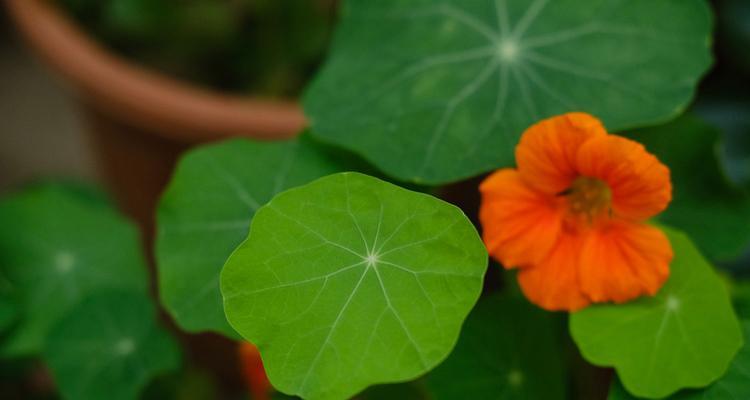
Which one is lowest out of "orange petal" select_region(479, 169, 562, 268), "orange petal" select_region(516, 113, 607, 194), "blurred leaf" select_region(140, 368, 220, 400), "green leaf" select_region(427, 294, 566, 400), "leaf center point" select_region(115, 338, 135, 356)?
"blurred leaf" select_region(140, 368, 220, 400)

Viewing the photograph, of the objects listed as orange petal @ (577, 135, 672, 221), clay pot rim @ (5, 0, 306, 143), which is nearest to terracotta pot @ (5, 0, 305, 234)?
clay pot rim @ (5, 0, 306, 143)

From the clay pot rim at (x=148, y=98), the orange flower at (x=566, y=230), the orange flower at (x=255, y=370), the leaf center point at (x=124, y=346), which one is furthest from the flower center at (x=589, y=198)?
the clay pot rim at (x=148, y=98)

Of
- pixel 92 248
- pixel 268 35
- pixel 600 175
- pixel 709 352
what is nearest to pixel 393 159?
pixel 600 175

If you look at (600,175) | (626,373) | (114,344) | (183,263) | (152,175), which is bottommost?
(152,175)

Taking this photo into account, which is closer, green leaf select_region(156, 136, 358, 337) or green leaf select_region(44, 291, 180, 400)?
green leaf select_region(156, 136, 358, 337)

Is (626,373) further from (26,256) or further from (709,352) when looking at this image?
(26,256)

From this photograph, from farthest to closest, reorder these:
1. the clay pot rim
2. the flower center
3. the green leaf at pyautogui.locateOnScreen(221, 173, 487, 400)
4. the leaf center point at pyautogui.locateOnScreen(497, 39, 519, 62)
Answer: the clay pot rim → the leaf center point at pyautogui.locateOnScreen(497, 39, 519, 62) → the flower center → the green leaf at pyautogui.locateOnScreen(221, 173, 487, 400)

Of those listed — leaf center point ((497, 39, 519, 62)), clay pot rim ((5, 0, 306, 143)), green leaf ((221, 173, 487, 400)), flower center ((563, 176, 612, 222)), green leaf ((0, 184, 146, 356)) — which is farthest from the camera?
clay pot rim ((5, 0, 306, 143))

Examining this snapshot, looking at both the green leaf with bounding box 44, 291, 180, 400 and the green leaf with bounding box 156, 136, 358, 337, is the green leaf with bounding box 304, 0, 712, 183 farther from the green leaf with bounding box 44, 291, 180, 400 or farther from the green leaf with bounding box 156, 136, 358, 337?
the green leaf with bounding box 44, 291, 180, 400
